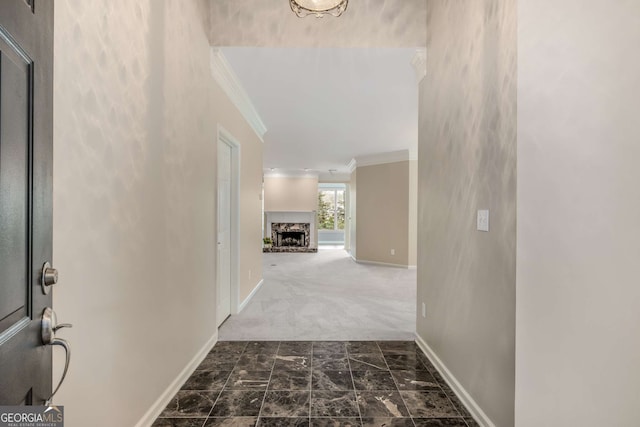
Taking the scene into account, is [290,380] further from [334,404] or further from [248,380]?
[334,404]

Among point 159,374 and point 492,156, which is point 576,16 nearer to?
point 492,156

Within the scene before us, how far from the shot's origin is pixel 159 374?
1.80 meters

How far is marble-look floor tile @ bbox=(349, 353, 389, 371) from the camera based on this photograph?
7.69 feet

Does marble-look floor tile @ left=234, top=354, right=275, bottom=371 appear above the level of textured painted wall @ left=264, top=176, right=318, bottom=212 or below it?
below

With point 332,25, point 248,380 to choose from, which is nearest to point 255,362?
point 248,380

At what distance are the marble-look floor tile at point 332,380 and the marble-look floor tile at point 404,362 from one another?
0.38 meters

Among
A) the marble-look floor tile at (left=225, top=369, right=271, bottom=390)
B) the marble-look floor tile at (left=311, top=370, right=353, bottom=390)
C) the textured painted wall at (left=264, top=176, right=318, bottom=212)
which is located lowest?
the marble-look floor tile at (left=225, top=369, right=271, bottom=390)

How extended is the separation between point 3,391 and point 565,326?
1.65 meters

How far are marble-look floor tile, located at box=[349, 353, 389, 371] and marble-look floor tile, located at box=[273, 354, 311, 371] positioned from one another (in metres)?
0.35

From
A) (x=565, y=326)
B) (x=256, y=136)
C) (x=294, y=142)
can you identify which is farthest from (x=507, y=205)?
(x=294, y=142)

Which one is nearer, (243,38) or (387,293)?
(243,38)

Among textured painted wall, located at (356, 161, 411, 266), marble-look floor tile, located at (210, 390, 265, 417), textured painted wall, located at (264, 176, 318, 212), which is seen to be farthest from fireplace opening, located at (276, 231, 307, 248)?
marble-look floor tile, located at (210, 390, 265, 417)

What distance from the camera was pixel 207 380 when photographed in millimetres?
2152

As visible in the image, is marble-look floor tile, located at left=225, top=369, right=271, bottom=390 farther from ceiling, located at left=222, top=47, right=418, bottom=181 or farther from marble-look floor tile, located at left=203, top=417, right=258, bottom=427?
ceiling, located at left=222, top=47, right=418, bottom=181
